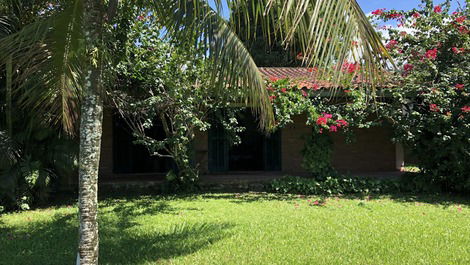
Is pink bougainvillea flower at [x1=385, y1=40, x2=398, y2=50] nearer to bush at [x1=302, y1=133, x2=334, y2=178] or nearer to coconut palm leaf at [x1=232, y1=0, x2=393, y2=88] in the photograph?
bush at [x1=302, y1=133, x2=334, y2=178]

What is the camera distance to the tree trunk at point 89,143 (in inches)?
137

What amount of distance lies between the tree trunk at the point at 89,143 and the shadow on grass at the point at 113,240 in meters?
1.32

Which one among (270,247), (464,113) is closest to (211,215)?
(270,247)

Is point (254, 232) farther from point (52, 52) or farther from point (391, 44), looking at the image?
point (391, 44)

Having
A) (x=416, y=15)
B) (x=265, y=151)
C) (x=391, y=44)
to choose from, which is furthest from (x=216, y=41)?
(x=265, y=151)

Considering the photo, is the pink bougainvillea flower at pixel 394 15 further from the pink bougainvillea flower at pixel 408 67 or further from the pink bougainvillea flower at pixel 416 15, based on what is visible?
the pink bougainvillea flower at pixel 408 67

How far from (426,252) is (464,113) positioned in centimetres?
494

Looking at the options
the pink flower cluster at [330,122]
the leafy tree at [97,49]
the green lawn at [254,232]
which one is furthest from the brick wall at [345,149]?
the leafy tree at [97,49]

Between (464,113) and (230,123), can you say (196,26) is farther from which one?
(464,113)

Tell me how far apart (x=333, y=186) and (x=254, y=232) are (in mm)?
4418

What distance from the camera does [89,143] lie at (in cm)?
348

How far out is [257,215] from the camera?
286 inches

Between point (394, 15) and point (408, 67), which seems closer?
point (408, 67)

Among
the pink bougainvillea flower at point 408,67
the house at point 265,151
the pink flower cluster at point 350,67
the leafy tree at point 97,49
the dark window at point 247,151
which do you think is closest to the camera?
the pink flower cluster at point 350,67
